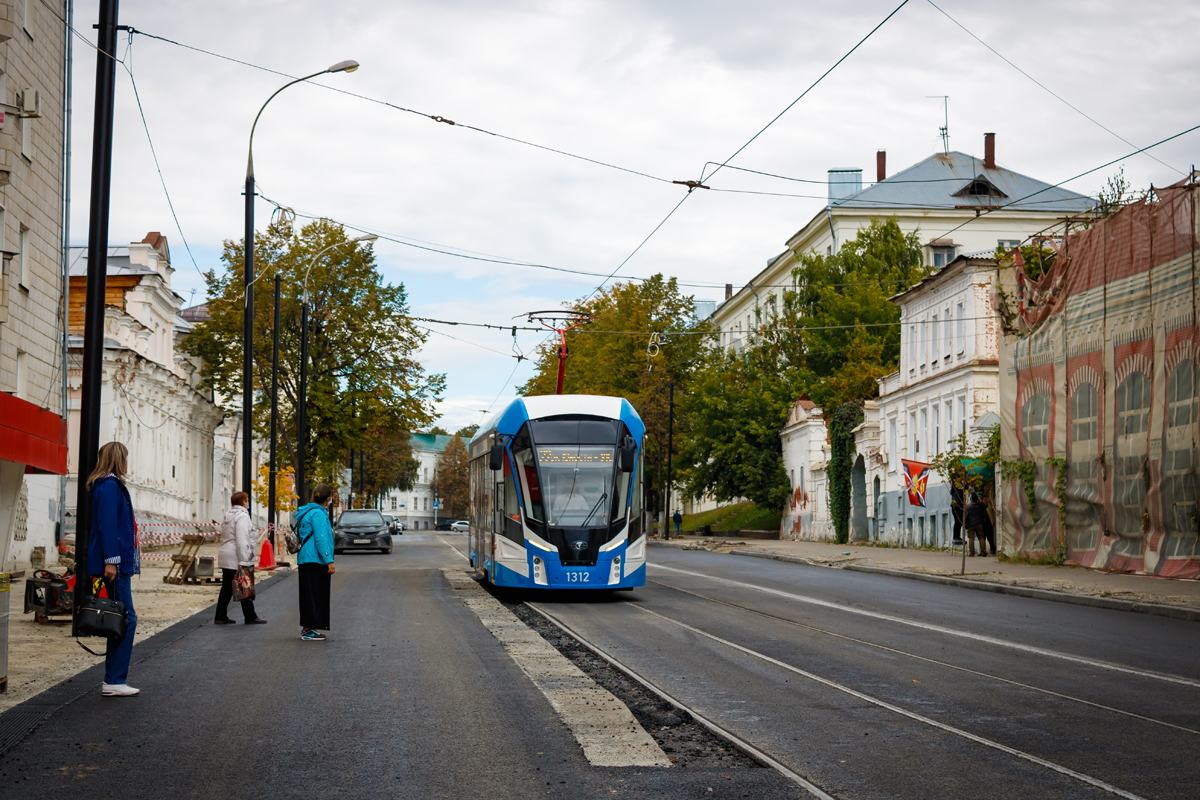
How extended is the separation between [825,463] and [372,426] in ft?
Result: 64.6

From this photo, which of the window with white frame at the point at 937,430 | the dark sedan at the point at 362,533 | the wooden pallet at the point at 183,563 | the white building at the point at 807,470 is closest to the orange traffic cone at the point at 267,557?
the wooden pallet at the point at 183,563

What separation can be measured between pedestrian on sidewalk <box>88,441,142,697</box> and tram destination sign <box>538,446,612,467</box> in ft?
36.9

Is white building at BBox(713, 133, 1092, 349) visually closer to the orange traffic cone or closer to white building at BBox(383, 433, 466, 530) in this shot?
the orange traffic cone

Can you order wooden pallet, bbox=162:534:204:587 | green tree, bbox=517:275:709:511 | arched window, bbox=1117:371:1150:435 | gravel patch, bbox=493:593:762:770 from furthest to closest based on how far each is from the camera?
green tree, bbox=517:275:709:511
arched window, bbox=1117:371:1150:435
wooden pallet, bbox=162:534:204:587
gravel patch, bbox=493:593:762:770

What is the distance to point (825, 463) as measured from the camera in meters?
57.9

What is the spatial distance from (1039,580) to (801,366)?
4431cm

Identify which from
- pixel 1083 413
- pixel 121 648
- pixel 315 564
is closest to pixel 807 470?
pixel 1083 413

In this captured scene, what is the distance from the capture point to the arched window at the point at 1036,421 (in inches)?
1225

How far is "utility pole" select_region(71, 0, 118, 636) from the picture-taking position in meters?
13.4

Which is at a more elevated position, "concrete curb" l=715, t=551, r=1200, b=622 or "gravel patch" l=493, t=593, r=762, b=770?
"gravel patch" l=493, t=593, r=762, b=770

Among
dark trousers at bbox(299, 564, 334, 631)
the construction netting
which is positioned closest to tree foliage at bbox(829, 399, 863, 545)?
the construction netting

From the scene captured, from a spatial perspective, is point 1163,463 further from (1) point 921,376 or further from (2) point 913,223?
(2) point 913,223

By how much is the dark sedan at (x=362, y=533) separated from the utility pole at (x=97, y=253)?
3395cm

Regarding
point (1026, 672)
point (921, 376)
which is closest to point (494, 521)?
point (1026, 672)
